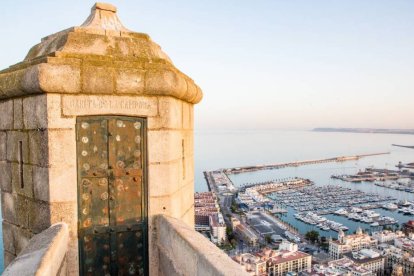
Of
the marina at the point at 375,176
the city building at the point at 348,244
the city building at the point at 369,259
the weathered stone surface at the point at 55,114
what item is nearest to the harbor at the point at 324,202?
the marina at the point at 375,176

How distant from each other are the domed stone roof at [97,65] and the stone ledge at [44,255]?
0.91m

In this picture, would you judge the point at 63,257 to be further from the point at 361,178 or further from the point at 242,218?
the point at 361,178

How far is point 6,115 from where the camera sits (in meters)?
2.69

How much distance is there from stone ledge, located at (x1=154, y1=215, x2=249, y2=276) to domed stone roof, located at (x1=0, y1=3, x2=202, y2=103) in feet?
3.19

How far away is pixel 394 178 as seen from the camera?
8950cm

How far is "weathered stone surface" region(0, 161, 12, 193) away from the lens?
269cm

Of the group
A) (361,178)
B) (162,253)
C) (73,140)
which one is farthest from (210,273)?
(361,178)

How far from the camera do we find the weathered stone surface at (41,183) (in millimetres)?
2289

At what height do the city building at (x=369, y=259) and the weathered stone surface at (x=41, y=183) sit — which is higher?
the weathered stone surface at (x=41, y=183)

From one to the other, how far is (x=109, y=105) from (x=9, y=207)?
4.04 ft

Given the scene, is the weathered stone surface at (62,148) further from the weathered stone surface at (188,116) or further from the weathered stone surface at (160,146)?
the weathered stone surface at (188,116)

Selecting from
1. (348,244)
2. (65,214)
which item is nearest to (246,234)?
(348,244)

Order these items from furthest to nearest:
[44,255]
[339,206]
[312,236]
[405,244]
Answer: [339,206]
[312,236]
[405,244]
[44,255]

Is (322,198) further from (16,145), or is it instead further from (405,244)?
(16,145)
